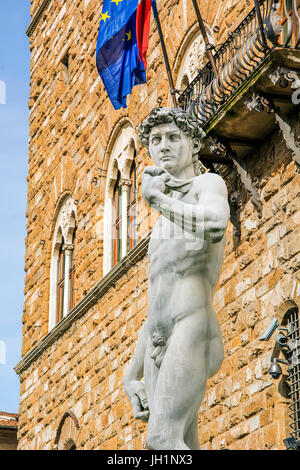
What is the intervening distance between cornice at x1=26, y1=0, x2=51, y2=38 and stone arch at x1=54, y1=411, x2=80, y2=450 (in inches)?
364

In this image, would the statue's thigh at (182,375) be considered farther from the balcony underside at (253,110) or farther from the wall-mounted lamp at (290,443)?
the balcony underside at (253,110)

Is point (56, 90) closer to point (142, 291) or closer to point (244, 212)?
point (142, 291)

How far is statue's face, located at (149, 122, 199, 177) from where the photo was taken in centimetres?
604

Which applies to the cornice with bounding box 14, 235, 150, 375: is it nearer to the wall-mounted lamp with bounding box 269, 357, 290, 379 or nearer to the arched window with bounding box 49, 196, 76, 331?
the arched window with bounding box 49, 196, 76, 331

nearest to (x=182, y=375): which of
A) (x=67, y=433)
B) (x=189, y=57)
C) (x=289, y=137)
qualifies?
(x=289, y=137)

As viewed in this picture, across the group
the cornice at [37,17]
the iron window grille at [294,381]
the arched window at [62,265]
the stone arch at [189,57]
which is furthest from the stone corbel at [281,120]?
the cornice at [37,17]

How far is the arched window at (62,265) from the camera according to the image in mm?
18547

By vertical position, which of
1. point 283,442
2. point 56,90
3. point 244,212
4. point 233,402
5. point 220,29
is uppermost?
point 56,90

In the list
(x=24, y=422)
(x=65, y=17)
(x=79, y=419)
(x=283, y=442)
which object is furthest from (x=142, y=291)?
(x=65, y=17)

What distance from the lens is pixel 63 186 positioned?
19203 mm

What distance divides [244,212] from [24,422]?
9.60 m

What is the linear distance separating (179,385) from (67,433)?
11923mm

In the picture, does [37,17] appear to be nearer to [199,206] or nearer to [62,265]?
[62,265]

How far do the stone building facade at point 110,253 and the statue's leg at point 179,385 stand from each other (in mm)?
4896
